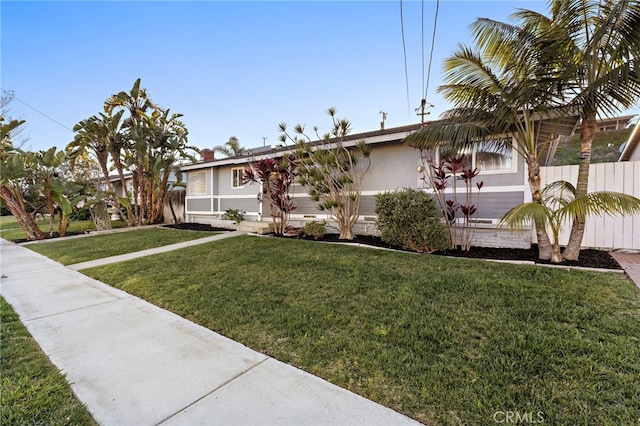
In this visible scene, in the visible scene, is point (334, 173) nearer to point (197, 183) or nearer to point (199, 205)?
point (199, 205)

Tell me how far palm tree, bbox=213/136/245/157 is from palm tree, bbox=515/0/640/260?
25385 millimetres

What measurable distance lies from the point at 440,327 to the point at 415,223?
12.8 feet

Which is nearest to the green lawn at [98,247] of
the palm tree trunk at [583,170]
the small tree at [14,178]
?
the small tree at [14,178]

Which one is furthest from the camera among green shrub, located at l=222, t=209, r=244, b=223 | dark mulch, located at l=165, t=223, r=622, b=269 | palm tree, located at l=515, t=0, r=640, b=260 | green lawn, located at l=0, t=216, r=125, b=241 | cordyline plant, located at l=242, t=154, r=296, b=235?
green lawn, located at l=0, t=216, r=125, b=241

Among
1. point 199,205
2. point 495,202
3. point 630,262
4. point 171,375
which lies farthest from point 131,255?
point 630,262

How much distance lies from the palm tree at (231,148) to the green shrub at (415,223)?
2338 cm

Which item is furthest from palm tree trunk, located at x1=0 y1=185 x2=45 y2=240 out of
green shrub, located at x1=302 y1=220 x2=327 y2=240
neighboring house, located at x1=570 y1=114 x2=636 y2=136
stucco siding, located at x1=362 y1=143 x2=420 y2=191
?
neighboring house, located at x1=570 y1=114 x2=636 y2=136

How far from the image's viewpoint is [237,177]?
1339 cm

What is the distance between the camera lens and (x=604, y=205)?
4680 mm

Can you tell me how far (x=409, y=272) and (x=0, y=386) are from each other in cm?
507

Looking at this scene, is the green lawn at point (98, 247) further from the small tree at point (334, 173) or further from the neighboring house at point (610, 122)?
the neighboring house at point (610, 122)

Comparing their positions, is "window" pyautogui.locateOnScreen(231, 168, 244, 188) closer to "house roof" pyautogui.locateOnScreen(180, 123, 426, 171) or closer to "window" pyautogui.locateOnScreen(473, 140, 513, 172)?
"house roof" pyautogui.locateOnScreen(180, 123, 426, 171)

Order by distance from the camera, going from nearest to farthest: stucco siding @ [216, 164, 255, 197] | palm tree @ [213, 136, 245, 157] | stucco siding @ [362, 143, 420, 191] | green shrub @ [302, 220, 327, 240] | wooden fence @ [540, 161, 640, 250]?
wooden fence @ [540, 161, 640, 250]
stucco siding @ [362, 143, 420, 191]
green shrub @ [302, 220, 327, 240]
stucco siding @ [216, 164, 255, 197]
palm tree @ [213, 136, 245, 157]

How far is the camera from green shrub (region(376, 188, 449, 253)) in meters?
6.65
